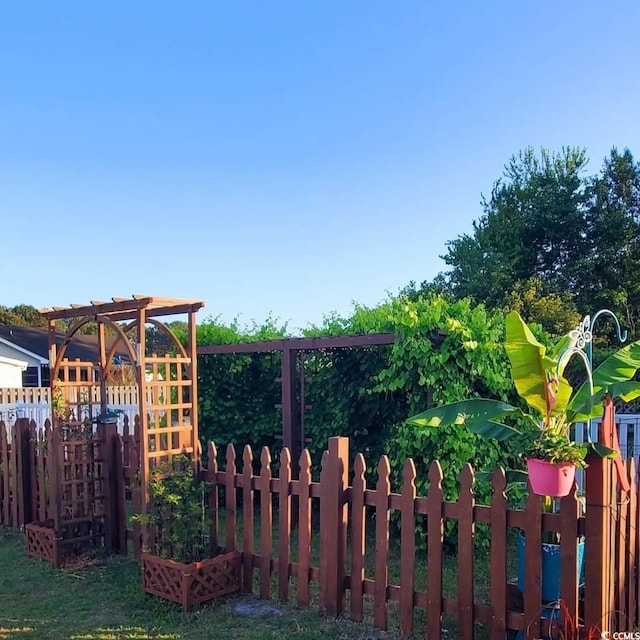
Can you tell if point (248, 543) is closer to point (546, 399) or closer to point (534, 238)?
point (546, 399)

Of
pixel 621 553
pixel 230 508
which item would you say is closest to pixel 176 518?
pixel 230 508

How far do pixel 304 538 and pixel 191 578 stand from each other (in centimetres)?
88

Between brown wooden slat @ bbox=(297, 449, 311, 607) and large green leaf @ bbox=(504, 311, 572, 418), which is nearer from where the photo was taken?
large green leaf @ bbox=(504, 311, 572, 418)

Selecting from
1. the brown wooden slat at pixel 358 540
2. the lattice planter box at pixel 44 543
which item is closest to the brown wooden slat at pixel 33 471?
the lattice planter box at pixel 44 543

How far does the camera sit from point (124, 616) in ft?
13.3

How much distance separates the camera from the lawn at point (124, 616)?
3697 mm

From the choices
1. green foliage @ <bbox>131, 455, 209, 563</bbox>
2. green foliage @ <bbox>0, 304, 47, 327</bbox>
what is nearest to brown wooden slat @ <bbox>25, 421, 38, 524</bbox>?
green foliage @ <bbox>131, 455, 209, 563</bbox>

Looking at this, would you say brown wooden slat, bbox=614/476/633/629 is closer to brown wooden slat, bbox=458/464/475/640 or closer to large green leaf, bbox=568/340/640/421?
large green leaf, bbox=568/340/640/421

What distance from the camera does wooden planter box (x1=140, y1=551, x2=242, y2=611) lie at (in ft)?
13.4

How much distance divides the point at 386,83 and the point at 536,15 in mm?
2722

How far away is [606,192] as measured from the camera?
60.4 feet

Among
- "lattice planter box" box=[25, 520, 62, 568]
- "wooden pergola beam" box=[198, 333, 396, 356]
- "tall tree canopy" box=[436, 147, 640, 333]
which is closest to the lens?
"lattice planter box" box=[25, 520, 62, 568]

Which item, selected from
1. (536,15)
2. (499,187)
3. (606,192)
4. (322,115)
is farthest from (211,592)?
(499,187)

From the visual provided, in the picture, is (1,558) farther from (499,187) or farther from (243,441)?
(499,187)
